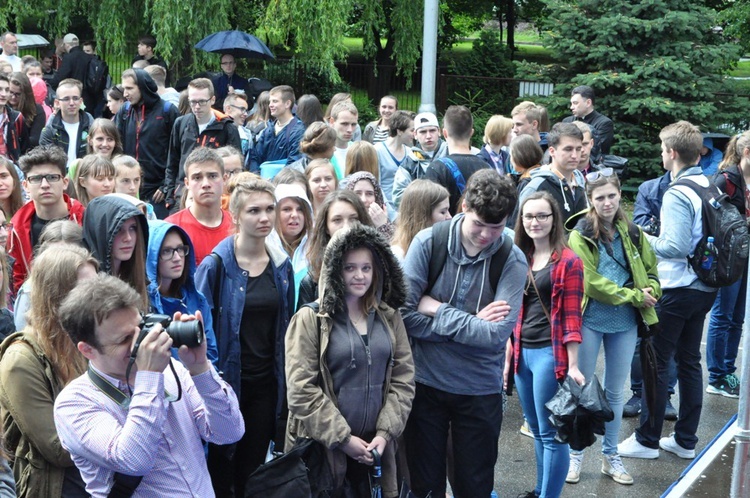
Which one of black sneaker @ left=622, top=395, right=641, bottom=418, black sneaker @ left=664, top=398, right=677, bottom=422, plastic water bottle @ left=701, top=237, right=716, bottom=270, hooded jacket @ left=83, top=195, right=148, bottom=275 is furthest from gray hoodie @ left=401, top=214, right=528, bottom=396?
black sneaker @ left=664, top=398, right=677, bottom=422

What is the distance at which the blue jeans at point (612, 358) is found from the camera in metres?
6.02

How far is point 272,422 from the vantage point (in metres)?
5.19

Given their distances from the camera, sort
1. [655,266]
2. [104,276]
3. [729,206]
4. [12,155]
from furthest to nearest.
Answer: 1. [12,155]
2. [729,206]
3. [655,266]
4. [104,276]

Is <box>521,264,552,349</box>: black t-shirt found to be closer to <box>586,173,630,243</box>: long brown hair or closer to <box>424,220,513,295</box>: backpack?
<box>586,173,630,243</box>: long brown hair

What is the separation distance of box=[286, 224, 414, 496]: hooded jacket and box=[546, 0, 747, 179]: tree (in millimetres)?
12282

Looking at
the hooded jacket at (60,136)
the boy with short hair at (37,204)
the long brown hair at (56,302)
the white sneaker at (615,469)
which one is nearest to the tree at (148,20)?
the hooded jacket at (60,136)

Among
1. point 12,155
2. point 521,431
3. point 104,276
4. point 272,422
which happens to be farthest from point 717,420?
point 12,155

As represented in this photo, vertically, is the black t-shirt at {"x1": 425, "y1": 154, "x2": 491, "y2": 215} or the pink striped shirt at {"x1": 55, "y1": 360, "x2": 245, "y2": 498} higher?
the black t-shirt at {"x1": 425, "y1": 154, "x2": 491, "y2": 215}

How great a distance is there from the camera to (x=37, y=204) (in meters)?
5.90

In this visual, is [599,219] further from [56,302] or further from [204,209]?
[56,302]

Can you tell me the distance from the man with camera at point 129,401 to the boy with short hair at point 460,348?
5.24 ft

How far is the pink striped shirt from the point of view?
3264 millimetres

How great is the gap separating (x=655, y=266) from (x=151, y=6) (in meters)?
15.0

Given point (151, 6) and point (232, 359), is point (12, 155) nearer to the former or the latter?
point (232, 359)
